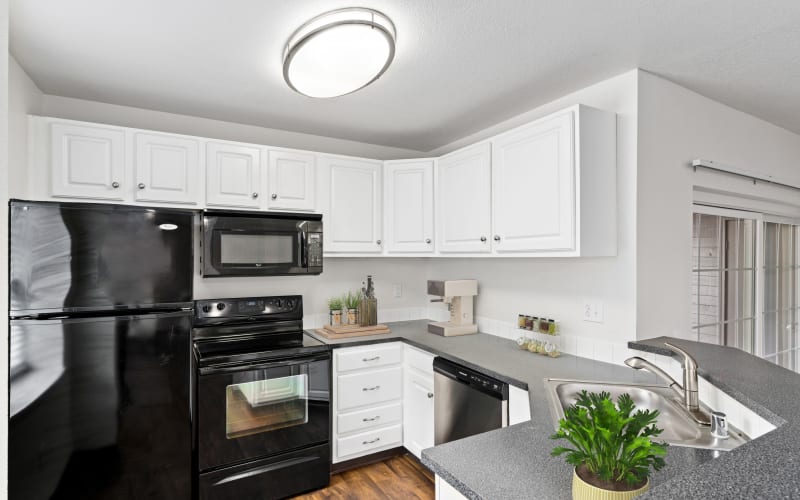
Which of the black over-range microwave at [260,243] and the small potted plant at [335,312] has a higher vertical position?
the black over-range microwave at [260,243]

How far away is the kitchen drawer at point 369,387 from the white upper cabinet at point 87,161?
5.73 feet

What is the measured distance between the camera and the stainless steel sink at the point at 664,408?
1.32 m

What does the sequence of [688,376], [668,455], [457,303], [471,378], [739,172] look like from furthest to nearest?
[457,303], [739,172], [471,378], [688,376], [668,455]

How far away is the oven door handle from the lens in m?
2.43

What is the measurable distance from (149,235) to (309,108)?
1.22 metres

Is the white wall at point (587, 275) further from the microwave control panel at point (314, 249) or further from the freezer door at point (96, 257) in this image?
the freezer door at point (96, 257)

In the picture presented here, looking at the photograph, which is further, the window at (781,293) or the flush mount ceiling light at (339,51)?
the window at (781,293)

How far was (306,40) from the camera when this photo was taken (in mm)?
1785

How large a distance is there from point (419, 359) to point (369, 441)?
0.65 meters

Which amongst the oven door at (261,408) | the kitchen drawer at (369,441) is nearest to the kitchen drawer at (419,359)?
the kitchen drawer at (369,441)

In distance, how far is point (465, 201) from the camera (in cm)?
292

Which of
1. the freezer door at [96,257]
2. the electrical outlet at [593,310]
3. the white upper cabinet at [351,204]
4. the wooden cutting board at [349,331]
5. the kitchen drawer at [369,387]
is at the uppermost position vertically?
the white upper cabinet at [351,204]

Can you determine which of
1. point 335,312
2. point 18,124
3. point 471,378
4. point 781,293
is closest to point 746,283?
point 781,293

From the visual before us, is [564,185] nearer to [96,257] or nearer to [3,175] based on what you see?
[3,175]
